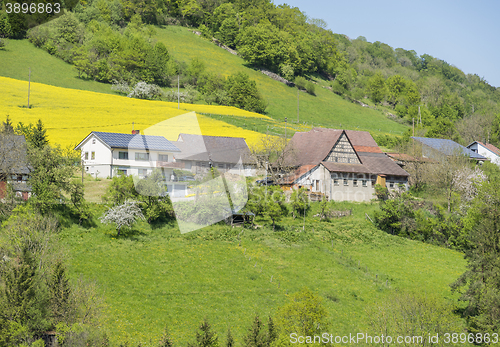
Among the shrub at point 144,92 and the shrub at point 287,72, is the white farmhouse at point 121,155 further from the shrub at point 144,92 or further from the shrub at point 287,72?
the shrub at point 287,72

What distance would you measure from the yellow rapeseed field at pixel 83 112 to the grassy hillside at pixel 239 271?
25.4 meters

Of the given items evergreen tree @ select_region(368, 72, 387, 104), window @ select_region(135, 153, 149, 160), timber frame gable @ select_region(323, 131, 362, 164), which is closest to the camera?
window @ select_region(135, 153, 149, 160)

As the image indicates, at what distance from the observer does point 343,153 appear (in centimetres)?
5403

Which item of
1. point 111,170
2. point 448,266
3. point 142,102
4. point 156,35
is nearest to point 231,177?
point 111,170

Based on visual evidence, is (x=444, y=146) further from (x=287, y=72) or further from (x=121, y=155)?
(x=287, y=72)

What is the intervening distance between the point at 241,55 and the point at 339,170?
87.3m

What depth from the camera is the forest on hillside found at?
314 feet

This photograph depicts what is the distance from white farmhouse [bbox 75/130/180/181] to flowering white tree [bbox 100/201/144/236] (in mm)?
13777

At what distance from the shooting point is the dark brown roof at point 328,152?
52.3 meters

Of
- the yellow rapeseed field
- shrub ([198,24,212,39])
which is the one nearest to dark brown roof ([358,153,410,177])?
the yellow rapeseed field

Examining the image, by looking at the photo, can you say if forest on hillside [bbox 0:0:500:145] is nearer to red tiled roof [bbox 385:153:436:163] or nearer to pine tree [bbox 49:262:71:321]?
red tiled roof [bbox 385:153:436:163]

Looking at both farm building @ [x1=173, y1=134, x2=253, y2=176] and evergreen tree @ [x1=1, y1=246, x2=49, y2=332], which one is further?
farm building @ [x1=173, y1=134, x2=253, y2=176]

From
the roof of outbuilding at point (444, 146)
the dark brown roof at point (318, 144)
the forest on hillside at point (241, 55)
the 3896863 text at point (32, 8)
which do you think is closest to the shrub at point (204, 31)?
the forest on hillside at point (241, 55)

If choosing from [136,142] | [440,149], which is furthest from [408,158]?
[136,142]
